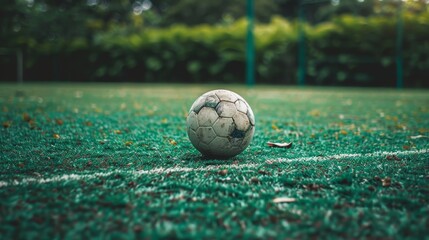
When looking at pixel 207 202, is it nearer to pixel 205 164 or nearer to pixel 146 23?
pixel 205 164

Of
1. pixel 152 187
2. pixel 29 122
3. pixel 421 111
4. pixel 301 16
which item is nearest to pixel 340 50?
pixel 301 16

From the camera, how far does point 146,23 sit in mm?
32969

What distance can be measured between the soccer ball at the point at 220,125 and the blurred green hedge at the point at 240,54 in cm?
1583

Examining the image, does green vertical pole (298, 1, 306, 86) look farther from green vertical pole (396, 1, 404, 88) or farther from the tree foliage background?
green vertical pole (396, 1, 404, 88)

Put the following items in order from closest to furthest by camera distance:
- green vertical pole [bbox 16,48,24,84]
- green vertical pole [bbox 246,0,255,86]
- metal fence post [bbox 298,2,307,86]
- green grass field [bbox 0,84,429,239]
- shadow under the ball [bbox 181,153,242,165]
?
1. green grass field [bbox 0,84,429,239]
2. shadow under the ball [bbox 181,153,242,165]
3. green vertical pole [bbox 246,0,255,86]
4. metal fence post [bbox 298,2,307,86]
5. green vertical pole [bbox 16,48,24,84]

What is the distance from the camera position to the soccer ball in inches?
124

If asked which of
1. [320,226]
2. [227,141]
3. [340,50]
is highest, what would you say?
[340,50]

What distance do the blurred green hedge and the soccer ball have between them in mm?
15825

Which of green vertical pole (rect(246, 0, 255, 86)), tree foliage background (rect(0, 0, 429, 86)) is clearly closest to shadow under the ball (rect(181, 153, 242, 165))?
green vertical pole (rect(246, 0, 255, 86))

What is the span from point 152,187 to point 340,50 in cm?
1781

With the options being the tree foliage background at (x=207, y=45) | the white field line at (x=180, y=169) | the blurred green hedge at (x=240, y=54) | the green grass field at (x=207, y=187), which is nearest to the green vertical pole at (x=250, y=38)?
the tree foliage background at (x=207, y=45)

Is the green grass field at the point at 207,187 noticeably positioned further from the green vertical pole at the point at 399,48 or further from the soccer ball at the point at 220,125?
the green vertical pole at the point at 399,48

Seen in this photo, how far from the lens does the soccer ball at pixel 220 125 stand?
3158mm

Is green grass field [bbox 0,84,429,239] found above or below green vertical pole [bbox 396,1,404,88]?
below
